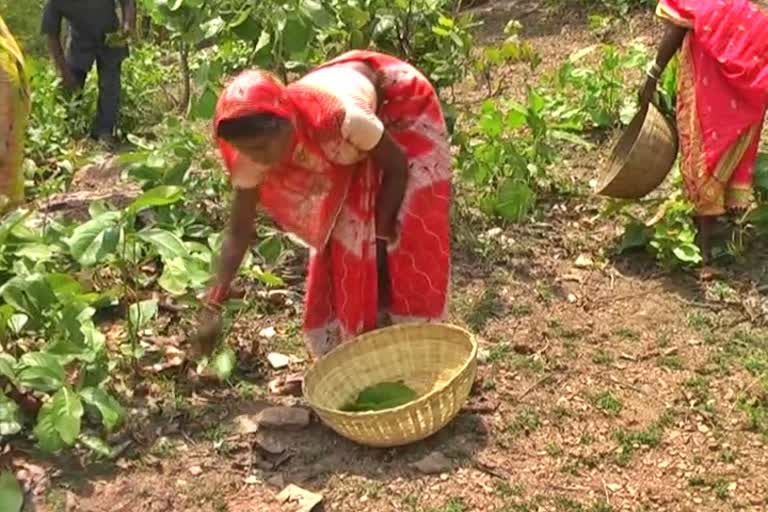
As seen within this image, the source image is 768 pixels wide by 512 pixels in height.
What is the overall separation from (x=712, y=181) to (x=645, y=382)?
0.92 m

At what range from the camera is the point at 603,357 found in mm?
3854

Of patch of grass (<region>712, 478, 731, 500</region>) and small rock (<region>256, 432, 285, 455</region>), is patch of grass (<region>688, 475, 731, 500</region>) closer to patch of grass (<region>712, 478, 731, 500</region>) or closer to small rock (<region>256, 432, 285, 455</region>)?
patch of grass (<region>712, 478, 731, 500</region>)

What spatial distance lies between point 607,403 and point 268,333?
1.16 metres

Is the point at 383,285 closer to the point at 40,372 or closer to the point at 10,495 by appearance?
the point at 40,372

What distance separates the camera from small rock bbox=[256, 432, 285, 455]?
11.2ft

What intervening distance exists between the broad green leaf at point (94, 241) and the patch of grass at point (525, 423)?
48.9 inches

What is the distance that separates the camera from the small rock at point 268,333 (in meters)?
4.00

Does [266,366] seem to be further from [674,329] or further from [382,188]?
[674,329]

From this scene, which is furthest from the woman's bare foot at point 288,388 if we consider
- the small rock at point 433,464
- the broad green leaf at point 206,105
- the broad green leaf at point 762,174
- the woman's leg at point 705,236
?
the broad green leaf at point 762,174

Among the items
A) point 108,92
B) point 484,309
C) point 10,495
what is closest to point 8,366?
point 10,495

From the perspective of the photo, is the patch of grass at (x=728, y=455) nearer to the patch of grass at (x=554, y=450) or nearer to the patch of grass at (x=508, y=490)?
the patch of grass at (x=554, y=450)

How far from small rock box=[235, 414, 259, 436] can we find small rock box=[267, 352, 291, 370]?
291 millimetres

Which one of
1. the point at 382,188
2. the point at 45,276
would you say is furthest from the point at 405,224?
the point at 45,276

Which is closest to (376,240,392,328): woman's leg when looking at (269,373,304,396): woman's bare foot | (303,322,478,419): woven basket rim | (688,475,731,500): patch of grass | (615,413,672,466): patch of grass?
(303,322,478,419): woven basket rim
